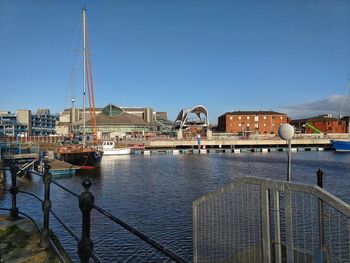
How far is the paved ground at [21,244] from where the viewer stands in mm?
5707

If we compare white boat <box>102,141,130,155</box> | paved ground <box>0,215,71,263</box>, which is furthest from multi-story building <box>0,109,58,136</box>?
paved ground <box>0,215,71,263</box>

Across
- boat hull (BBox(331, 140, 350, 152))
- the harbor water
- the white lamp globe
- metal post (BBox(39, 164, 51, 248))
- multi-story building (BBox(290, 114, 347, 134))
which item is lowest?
the harbor water

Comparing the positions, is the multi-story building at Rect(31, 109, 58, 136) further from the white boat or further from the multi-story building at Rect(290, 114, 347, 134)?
the multi-story building at Rect(290, 114, 347, 134)

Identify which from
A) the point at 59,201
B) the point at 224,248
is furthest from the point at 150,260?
the point at 59,201

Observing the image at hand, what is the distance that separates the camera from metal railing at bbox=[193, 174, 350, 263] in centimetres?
317

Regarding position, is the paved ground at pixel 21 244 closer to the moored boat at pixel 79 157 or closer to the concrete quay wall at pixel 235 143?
the moored boat at pixel 79 157

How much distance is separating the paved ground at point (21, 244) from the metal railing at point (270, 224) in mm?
2596

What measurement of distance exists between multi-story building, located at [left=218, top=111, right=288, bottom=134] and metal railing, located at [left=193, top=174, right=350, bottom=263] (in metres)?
151

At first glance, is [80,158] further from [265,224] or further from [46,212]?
[265,224]

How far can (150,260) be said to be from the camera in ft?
43.3

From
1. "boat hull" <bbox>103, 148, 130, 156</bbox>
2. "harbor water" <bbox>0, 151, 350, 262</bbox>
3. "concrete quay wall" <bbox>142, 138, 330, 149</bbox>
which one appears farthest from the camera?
"concrete quay wall" <bbox>142, 138, 330, 149</bbox>

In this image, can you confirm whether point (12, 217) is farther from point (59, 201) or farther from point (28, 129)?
point (28, 129)

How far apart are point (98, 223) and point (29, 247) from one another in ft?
42.6

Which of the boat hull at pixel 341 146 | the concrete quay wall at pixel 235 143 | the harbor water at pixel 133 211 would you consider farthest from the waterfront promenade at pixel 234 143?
the harbor water at pixel 133 211
